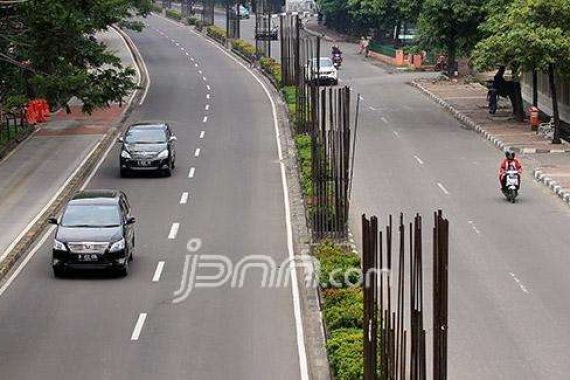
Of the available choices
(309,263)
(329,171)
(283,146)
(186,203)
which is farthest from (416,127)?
(309,263)

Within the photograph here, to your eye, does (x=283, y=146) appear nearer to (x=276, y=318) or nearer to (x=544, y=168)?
(x=544, y=168)

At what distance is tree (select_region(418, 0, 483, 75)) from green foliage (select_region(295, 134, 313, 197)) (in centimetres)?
1511

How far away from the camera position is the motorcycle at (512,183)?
122ft

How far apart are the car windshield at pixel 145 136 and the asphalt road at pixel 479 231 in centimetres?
647

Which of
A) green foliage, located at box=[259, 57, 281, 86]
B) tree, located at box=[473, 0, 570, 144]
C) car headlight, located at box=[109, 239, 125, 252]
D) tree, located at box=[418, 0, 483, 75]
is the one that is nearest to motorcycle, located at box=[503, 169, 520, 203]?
tree, located at box=[473, 0, 570, 144]

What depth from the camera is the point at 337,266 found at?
26953 mm

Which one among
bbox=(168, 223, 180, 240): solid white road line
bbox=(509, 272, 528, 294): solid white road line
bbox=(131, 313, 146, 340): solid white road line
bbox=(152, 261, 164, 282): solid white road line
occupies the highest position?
bbox=(509, 272, 528, 294): solid white road line

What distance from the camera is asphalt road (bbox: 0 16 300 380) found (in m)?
22.3

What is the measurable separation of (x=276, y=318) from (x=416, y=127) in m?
29.7

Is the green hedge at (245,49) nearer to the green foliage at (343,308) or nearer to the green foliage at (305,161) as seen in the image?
the green foliage at (305,161)

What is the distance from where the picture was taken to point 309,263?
2991 cm

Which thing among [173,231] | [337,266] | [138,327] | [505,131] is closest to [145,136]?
[173,231]

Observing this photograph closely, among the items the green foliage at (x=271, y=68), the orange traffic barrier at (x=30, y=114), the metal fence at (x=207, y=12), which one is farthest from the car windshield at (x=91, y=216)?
the metal fence at (x=207, y=12)

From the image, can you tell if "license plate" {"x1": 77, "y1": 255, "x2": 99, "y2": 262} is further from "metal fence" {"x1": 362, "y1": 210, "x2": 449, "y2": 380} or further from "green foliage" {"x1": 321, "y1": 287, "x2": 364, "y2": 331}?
"metal fence" {"x1": 362, "y1": 210, "x2": 449, "y2": 380}
